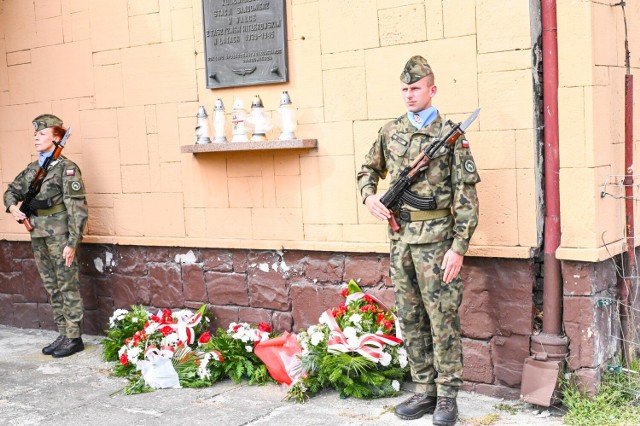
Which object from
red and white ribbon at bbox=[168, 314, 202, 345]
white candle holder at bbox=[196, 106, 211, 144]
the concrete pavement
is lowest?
the concrete pavement

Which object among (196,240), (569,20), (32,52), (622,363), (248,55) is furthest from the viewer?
(32,52)

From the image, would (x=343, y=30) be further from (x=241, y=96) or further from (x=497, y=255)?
(x=497, y=255)

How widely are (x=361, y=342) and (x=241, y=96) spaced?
84.5 inches

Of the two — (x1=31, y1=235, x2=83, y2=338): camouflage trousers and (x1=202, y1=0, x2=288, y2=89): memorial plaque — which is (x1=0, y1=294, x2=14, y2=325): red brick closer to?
(x1=31, y1=235, x2=83, y2=338): camouflage trousers

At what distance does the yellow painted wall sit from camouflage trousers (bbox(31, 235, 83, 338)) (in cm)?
44

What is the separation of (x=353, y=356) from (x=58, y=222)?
2.90 meters

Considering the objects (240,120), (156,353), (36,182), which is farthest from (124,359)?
(240,120)

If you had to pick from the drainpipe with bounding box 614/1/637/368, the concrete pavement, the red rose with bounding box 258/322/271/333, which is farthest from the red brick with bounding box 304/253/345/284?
the drainpipe with bounding box 614/1/637/368

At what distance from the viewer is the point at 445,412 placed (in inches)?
205

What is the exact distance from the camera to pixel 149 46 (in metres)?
A: 7.21

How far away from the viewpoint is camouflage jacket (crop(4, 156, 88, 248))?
7.14 m

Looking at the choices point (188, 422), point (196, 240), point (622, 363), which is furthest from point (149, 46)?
point (622, 363)

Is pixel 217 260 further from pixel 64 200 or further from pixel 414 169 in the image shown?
pixel 414 169

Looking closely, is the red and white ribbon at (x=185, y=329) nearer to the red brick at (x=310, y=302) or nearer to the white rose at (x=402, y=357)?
the red brick at (x=310, y=302)
